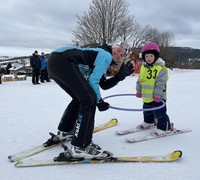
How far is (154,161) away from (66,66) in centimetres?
155

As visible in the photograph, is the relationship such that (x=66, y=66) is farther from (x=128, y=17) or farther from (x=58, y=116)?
(x=128, y=17)

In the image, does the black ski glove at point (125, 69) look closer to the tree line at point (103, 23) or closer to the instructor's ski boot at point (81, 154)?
the instructor's ski boot at point (81, 154)

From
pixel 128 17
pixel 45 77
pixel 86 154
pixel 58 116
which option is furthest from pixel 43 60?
Answer: pixel 128 17

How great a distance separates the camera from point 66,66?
112 inches

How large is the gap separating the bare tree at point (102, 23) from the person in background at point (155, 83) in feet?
93.7

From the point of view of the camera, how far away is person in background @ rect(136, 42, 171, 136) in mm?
3672

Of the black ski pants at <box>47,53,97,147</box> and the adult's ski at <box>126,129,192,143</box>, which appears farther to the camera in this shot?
the adult's ski at <box>126,129,192,143</box>

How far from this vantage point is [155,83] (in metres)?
3.73

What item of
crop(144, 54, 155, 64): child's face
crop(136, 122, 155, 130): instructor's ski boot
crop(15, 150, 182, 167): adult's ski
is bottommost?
crop(15, 150, 182, 167): adult's ski

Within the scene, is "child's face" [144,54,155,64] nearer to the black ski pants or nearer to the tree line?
the black ski pants

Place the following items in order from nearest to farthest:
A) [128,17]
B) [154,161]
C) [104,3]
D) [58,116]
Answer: [154,161], [58,116], [104,3], [128,17]

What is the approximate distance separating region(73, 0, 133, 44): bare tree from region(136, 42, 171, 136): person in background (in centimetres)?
2857

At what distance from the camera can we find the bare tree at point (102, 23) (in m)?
31.8

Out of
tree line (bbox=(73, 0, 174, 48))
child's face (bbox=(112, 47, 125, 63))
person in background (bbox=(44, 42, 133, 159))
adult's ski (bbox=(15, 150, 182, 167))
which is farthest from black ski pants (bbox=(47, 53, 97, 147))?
tree line (bbox=(73, 0, 174, 48))
